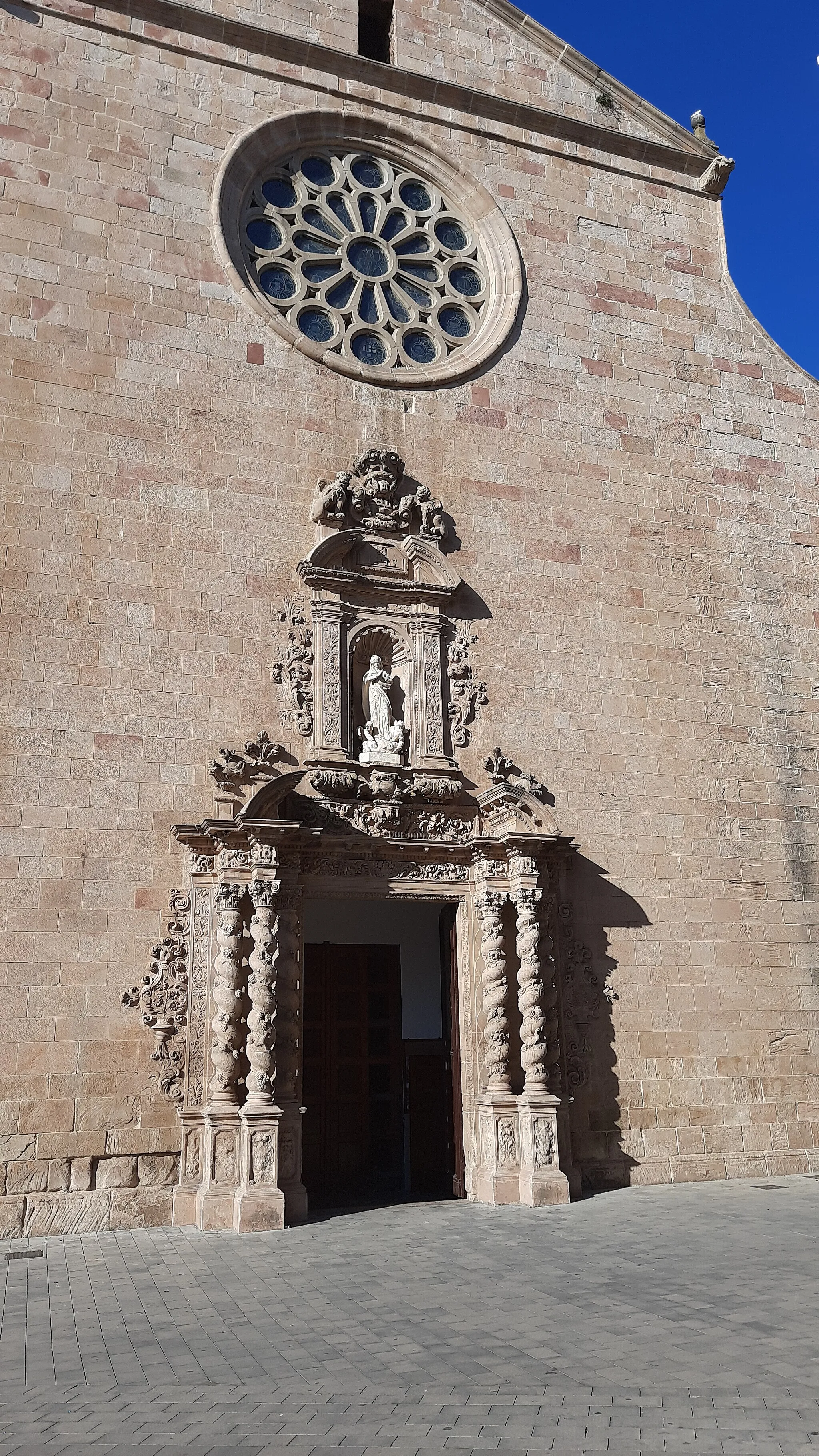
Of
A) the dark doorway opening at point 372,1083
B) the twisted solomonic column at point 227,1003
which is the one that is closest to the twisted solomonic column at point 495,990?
A: the dark doorway opening at point 372,1083

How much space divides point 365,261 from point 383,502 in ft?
10.6

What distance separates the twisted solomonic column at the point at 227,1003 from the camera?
29.8 ft

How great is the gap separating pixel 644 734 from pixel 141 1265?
716cm

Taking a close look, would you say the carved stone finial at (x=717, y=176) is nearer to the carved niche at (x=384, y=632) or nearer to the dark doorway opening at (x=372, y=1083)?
the carved niche at (x=384, y=632)

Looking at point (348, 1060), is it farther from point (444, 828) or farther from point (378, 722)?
point (378, 722)

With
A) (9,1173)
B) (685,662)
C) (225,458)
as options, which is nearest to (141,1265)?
(9,1173)

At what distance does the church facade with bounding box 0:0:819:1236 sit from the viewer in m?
9.33

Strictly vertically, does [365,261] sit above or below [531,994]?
above

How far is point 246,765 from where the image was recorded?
995 cm

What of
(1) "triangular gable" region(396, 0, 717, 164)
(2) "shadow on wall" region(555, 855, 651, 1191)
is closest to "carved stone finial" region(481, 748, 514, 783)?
(2) "shadow on wall" region(555, 855, 651, 1191)

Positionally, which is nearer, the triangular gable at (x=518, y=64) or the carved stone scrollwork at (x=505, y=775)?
the carved stone scrollwork at (x=505, y=775)

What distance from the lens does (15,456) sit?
10.0m

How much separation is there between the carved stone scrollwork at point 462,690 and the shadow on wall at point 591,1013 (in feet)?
5.40

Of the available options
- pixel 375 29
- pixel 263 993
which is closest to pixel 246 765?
pixel 263 993
